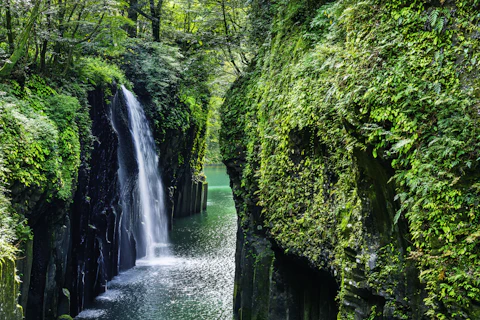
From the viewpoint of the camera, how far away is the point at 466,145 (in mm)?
3947

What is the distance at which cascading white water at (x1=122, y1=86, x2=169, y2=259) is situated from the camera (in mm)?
19688

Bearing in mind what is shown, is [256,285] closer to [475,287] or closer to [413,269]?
[413,269]

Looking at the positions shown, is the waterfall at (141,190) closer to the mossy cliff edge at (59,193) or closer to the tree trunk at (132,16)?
the mossy cliff edge at (59,193)

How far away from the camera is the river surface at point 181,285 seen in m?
13.8

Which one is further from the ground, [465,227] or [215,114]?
[215,114]

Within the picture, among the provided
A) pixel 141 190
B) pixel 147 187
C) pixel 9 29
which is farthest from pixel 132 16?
pixel 9 29

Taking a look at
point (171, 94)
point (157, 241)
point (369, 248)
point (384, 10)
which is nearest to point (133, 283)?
point (157, 241)

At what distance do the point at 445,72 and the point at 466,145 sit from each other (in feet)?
2.89

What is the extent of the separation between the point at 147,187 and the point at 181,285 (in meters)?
7.06

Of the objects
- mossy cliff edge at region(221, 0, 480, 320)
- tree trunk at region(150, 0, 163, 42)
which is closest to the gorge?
mossy cliff edge at region(221, 0, 480, 320)

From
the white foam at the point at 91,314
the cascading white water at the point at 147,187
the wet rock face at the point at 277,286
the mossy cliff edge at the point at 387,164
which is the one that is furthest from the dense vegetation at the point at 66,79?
the mossy cliff edge at the point at 387,164

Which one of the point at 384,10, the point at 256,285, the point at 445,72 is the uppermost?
the point at 384,10

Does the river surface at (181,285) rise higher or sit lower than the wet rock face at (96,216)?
lower

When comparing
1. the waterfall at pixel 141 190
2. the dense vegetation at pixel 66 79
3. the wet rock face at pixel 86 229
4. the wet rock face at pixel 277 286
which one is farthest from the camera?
the waterfall at pixel 141 190
